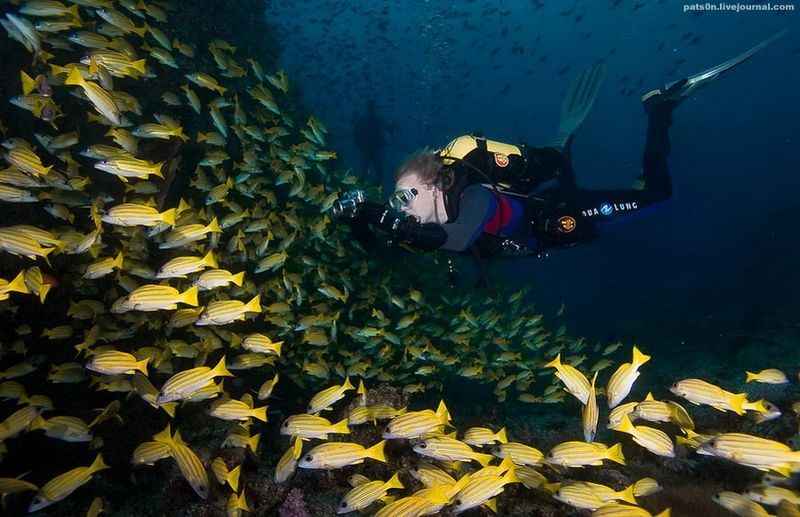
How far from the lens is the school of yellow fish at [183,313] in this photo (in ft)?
12.0

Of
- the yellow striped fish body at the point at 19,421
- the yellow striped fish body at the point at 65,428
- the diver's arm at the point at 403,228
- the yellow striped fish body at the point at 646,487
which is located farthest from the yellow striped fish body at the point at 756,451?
the yellow striped fish body at the point at 19,421

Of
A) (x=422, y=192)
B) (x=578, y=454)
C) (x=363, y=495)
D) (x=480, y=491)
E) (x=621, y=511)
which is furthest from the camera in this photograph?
(x=422, y=192)

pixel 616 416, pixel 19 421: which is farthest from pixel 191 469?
pixel 616 416

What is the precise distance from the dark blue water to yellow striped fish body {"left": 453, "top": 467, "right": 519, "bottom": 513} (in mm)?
17646

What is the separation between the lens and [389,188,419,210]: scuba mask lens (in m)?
5.42

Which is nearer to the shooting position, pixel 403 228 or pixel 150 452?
pixel 150 452

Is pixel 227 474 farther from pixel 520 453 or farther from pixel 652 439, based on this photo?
pixel 652 439

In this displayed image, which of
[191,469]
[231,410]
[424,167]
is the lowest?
[191,469]

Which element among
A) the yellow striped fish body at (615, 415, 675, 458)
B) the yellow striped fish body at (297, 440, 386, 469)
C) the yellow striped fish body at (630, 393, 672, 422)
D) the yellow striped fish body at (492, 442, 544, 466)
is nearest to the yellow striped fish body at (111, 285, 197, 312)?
the yellow striped fish body at (297, 440, 386, 469)

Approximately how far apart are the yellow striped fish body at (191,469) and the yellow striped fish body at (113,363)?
0.84 meters

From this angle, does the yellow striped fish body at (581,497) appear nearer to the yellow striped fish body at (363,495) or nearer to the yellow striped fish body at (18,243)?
the yellow striped fish body at (363,495)

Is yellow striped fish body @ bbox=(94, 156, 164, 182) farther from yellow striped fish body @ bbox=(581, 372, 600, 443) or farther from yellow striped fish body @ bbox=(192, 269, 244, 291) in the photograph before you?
yellow striped fish body @ bbox=(581, 372, 600, 443)

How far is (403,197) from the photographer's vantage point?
17.9 feet

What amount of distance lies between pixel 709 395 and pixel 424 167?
3990mm
